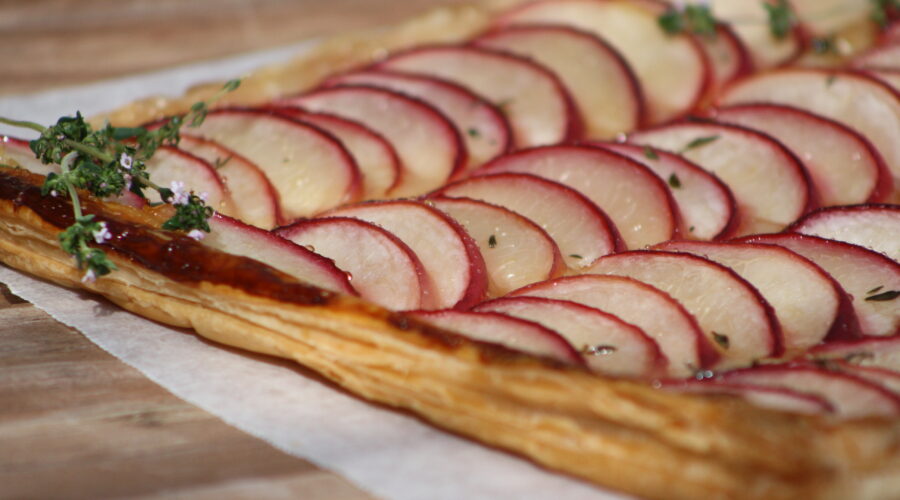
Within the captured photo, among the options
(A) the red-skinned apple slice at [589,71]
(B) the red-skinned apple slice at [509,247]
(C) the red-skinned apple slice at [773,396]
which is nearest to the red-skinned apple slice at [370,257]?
(B) the red-skinned apple slice at [509,247]

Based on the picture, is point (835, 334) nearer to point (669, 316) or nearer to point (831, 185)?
point (669, 316)

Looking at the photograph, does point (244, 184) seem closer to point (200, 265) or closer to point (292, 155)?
point (292, 155)

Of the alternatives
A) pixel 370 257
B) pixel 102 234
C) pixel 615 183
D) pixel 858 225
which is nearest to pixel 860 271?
pixel 858 225

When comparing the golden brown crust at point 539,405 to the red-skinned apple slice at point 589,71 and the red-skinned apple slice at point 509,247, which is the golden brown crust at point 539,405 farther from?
the red-skinned apple slice at point 589,71

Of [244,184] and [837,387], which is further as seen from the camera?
[244,184]

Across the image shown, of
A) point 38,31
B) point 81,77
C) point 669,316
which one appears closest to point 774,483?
point 669,316

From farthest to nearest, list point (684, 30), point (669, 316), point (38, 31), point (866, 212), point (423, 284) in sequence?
point (38, 31) → point (684, 30) → point (866, 212) → point (423, 284) → point (669, 316)

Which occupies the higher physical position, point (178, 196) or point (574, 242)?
point (574, 242)
